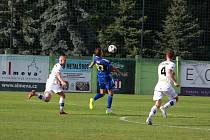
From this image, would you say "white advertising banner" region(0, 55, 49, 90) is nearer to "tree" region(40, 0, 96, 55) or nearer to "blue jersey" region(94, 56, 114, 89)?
"tree" region(40, 0, 96, 55)

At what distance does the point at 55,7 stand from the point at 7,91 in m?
17.7

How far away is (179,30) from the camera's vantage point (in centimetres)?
6353

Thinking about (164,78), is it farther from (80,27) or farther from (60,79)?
(80,27)

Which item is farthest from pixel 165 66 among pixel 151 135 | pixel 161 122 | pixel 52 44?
pixel 52 44

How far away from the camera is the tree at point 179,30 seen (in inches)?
2417

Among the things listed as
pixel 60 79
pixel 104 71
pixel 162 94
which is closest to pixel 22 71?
pixel 104 71

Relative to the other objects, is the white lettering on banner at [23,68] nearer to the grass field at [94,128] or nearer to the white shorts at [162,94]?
the grass field at [94,128]

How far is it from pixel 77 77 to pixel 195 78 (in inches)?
341

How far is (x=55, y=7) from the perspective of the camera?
5712 cm

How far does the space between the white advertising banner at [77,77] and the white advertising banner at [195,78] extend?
22.9 feet

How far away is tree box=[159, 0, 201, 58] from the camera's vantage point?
201 ft

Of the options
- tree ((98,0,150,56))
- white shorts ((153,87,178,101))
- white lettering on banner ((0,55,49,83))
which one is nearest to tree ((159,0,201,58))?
tree ((98,0,150,56))

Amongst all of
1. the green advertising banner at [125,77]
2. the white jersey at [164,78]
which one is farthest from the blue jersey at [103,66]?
the green advertising banner at [125,77]

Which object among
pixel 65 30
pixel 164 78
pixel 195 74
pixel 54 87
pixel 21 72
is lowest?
pixel 195 74
